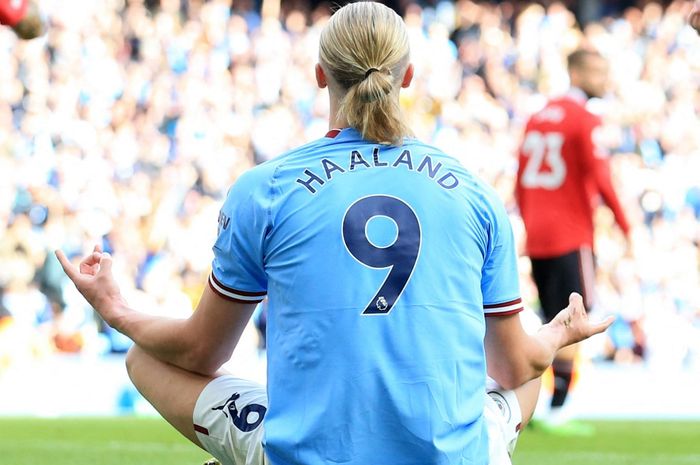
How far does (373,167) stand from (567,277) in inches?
236

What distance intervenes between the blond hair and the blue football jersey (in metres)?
0.05

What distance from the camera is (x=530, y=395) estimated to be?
359 centimetres

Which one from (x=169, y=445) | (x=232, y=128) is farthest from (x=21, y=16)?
(x=232, y=128)

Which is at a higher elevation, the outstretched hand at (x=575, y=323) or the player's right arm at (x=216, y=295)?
the player's right arm at (x=216, y=295)

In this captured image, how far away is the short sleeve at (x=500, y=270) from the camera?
3.12m

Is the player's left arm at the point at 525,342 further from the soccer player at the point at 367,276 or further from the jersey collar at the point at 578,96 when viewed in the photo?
the jersey collar at the point at 578,96

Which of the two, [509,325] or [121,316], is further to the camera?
[121,316]

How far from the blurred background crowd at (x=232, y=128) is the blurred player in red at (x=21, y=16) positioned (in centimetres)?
898

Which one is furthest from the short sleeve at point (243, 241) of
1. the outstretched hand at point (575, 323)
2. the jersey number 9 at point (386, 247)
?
the outstretched hand at point (575, 323)

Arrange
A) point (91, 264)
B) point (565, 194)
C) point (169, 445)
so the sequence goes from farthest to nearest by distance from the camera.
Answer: point (565, 194) → point (169, 445) → point (91, 264)

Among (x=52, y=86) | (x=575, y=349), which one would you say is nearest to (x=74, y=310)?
(x=52, y=86)

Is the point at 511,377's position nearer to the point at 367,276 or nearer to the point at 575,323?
the point at 575,323

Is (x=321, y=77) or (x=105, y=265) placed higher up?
(x=321, y=77)

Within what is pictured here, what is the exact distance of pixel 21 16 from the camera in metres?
5.14
